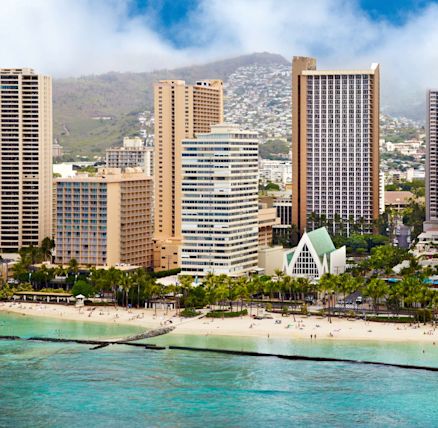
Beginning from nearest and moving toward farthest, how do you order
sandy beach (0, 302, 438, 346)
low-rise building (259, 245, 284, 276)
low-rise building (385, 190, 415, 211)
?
sandy beach (0, 302, 438, 346) → low-rise building (259, 245, 284, 276) → low-rise building (385, 190, 415, 211)

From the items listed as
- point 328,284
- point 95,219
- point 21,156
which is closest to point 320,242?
point 328,284

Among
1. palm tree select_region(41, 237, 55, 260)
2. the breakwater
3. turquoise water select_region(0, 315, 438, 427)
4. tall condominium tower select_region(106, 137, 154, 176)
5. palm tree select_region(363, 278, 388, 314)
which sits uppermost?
tall condominium tower select_region(106, 137, 154, 176)

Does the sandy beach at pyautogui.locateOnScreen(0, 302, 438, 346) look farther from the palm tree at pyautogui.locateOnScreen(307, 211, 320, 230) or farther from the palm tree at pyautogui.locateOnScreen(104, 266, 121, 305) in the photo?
the palm tree at pyautogui.locateOnScreen(307, 211, 320, 230)

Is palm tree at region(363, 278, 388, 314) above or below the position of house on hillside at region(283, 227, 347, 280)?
below

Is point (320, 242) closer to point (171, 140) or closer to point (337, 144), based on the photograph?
point (171, 140)

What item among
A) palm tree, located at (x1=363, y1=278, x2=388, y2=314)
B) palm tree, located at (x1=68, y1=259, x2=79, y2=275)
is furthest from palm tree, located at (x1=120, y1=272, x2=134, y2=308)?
palm tree, located at (x1=363, y1=278, x2=388, y2=314)

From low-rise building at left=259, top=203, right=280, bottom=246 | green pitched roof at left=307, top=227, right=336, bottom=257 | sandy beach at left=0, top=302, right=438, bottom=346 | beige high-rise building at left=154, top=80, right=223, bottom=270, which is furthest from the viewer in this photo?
low-rise building at left=259, top=203, right=280, bottom=246

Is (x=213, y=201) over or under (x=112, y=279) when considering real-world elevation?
over
